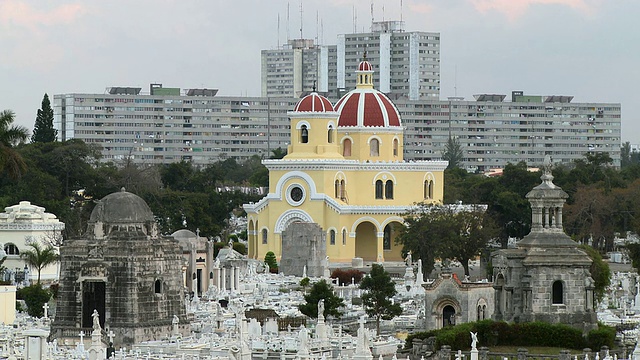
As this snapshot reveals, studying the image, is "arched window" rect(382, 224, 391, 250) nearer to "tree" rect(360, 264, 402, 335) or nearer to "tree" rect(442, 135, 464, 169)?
"tree" rect(360, 264, 402, 335)

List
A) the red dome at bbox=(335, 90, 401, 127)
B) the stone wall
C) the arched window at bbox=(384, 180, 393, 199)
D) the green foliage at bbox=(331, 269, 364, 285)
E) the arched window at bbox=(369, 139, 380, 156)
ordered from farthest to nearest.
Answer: the red dome at bbox=(335, 90, 401, 127), the arched window at bbox=(369, 139, 380, 156), the arched window at bbox=(384, 180, 393, 199), the stone wall, the green foliage at bbox=(331, 269, 364, 285)

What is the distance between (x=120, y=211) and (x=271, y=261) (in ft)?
109

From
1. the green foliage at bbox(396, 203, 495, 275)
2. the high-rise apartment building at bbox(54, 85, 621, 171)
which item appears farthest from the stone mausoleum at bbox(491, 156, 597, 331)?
the high-rise apartment building at bbox(54, 85, 621, 171)

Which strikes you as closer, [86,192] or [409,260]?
[409,260]

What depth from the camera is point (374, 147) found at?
301 ft

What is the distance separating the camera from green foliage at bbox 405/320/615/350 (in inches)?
1932

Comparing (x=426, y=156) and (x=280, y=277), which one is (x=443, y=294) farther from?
(x=426, y=156)

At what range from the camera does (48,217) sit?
81000mm

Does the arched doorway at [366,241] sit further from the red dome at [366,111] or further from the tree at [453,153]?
the tree at [453,153]

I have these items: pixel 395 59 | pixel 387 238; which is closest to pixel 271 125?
pixel 395 59

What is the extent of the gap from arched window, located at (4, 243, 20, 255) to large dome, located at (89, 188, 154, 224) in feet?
91.9

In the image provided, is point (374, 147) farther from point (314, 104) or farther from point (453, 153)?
point (453, 153)

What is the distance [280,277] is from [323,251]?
5566 millimetres

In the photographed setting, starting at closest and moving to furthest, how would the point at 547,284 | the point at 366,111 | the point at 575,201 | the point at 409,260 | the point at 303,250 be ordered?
the point at 547,284, the point at 409,260, the point at 303,250, the point at 366,111, the point at 575,201
